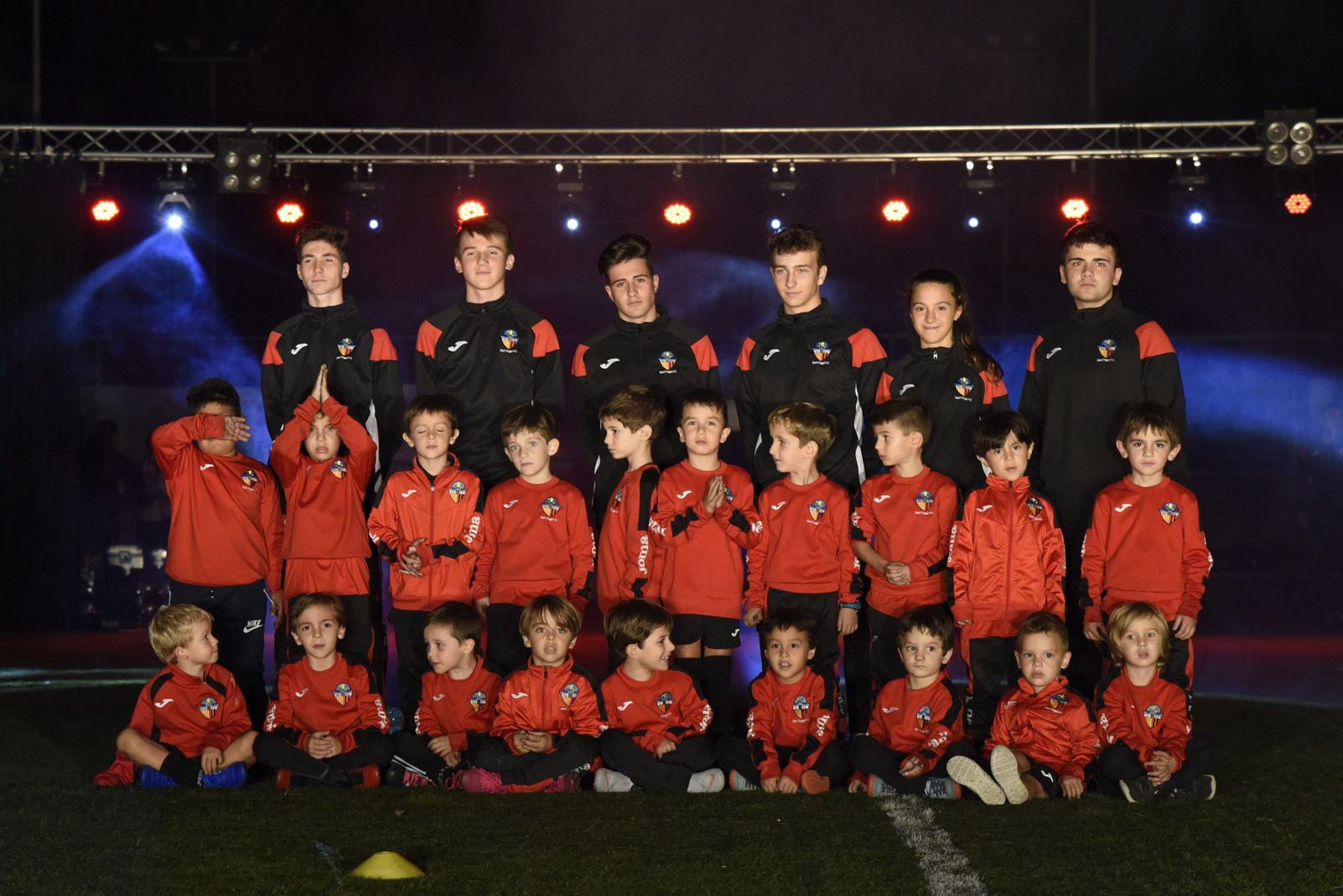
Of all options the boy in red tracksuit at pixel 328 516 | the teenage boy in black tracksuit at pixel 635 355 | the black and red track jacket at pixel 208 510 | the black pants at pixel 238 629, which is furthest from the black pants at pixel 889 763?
the black and red track jacket at pixel 208 510

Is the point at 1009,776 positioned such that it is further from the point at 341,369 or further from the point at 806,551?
the point at 341,369

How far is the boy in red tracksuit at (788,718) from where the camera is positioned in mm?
4738

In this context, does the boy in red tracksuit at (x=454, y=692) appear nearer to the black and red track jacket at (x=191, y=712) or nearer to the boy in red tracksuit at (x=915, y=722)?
the black and red track jacket at (x=191, y=712)

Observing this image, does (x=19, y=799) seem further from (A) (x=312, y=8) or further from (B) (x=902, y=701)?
(A) (x=312, y=8)

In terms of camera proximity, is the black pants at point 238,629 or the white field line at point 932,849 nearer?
the white field line at point 932,849

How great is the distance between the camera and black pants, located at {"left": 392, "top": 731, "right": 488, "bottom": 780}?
483 cm

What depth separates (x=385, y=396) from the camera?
226 inches

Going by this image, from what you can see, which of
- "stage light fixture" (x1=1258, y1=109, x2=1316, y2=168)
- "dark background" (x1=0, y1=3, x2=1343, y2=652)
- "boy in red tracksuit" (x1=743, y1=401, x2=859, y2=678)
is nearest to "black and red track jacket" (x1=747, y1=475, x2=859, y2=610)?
"boy in red tracksuit" (x1=743, y1=401, x2=859, y2=678)

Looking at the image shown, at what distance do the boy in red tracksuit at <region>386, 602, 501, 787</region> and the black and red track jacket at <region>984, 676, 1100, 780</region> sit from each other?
189 cm

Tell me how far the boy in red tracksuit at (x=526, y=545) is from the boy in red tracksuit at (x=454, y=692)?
0.18 m

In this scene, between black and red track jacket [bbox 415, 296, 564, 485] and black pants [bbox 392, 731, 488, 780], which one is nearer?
black pants [bbox 392, 731, 488, 780]

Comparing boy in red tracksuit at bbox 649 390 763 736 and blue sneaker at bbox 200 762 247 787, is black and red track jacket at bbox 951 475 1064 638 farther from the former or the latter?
blue sneaker at bbox 200 762 247 787

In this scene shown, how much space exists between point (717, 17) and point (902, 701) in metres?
7.10

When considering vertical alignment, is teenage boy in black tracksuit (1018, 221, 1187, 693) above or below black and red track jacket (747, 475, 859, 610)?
above
